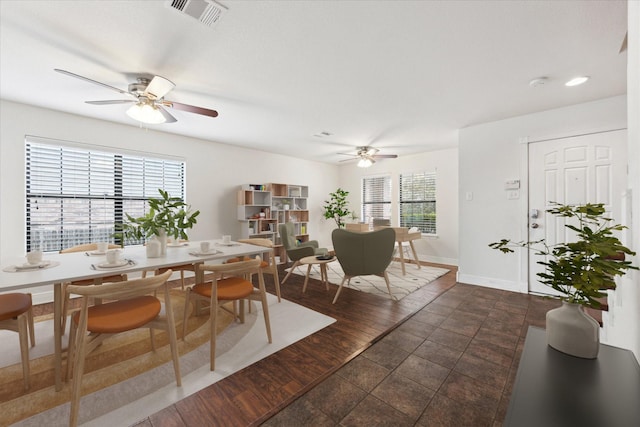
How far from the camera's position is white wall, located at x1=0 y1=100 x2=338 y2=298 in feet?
9.91

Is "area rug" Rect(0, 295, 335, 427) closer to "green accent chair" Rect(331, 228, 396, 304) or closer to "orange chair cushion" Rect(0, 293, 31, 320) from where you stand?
"orange chair cushion" Rect(0, 293, 31, 320)

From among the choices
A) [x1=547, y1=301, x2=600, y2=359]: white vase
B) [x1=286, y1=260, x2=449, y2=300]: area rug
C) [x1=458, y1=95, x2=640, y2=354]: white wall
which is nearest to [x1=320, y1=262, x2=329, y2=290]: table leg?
[x1=286, y1=260, x2=449, y2=300]: area rug

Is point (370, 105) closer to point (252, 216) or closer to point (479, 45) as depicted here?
point (479, 45)

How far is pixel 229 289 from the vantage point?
209 cm

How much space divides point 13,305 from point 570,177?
5615 millimetres

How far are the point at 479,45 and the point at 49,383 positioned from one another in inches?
159

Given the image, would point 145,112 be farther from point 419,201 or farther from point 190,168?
point 419,201

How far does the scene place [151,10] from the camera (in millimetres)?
1658

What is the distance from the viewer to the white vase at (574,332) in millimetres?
911

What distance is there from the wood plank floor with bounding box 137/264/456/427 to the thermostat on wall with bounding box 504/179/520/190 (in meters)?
2.00

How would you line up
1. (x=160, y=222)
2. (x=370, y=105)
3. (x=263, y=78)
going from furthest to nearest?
(x=370, y=105) < (x=263, y=78) < (x=160, y=222)

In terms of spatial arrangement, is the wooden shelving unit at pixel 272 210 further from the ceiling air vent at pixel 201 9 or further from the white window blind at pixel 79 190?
the ceiling air vent at pixel 201 9


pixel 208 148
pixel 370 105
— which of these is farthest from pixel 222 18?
pixel 208 148

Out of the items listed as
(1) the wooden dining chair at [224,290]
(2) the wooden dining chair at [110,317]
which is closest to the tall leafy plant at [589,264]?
(1) the wooden dining chair at [224,290]
